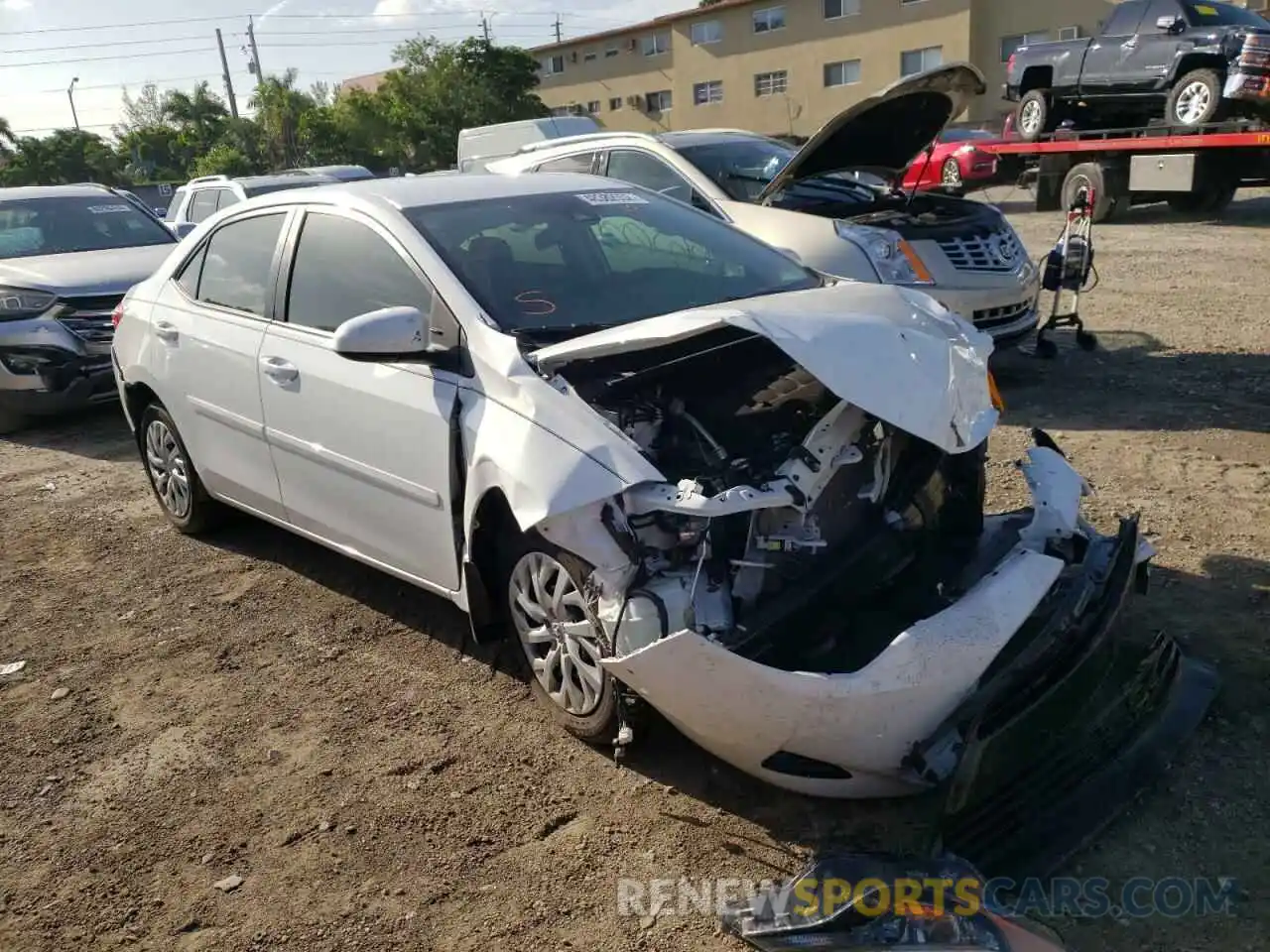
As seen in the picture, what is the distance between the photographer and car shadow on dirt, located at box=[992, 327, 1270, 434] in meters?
6.40

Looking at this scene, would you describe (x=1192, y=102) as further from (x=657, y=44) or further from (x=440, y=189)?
(x=657, y=44)

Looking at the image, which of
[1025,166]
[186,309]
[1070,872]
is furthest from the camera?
[1025,166]

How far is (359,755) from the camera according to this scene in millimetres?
3629

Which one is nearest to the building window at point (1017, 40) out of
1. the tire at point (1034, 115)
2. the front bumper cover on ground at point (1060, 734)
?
the tire at point (1034, 115)

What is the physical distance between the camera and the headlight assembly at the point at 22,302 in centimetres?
800

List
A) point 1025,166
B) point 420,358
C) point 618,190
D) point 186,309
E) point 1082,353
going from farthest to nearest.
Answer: point 1025,166, point 1082,353, point 186,309, point 618,190, point 420,358

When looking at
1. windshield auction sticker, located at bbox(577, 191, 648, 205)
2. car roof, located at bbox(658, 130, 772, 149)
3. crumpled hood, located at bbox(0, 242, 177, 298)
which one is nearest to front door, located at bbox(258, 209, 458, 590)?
windshield auction sticker, located at bbox(577, 191, 648, 205)

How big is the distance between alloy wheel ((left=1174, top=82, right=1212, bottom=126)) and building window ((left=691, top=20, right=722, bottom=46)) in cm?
3173

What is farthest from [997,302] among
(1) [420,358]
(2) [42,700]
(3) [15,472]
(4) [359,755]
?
(3) [15,472]

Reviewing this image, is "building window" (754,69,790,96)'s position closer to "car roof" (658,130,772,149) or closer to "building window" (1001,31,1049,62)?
"building window" (1001,31,1049,62)

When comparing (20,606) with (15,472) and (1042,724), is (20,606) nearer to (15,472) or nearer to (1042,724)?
Result: (15,472)

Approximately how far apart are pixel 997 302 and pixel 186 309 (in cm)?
481

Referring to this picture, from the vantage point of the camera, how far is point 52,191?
9.55 m

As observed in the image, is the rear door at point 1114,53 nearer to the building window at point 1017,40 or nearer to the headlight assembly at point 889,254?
the headlight assembly at point 889,254
